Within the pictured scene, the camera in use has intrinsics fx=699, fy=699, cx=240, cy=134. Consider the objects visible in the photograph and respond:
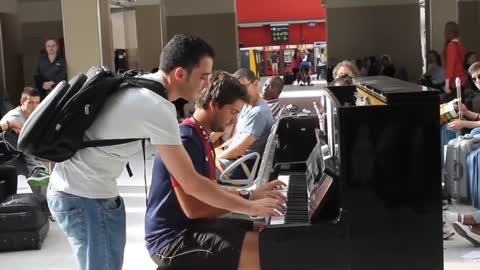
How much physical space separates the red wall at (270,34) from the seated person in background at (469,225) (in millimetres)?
22453

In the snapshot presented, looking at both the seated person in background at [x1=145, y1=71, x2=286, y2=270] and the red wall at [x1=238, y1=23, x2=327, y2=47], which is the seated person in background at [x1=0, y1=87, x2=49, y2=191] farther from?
the red wall at [x1=238, y1=23, x2=327, y2=47]

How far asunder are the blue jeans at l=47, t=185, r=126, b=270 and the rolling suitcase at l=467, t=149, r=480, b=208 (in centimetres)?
371

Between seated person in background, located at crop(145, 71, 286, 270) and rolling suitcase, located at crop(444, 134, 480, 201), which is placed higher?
seated person in background, located at crop(145, 71, 286, 270)

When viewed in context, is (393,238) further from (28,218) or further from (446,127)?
(446,127)

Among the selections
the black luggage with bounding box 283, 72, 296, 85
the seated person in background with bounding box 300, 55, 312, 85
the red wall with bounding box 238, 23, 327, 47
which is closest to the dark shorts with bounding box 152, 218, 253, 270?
the seated person in background with bounding box 300, 55, 312, 85

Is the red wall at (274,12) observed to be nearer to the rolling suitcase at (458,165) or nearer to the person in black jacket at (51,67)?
the person in black jacket at (51,67)

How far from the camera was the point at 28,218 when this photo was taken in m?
5.07

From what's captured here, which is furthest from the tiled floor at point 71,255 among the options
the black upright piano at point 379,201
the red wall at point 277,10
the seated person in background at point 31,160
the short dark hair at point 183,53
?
the red wall at point 277,10

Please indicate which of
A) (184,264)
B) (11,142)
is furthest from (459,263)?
(11,142)

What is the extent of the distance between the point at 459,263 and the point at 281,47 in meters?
24.0

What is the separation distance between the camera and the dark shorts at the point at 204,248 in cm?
250

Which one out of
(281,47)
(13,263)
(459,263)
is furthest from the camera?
(281,47)

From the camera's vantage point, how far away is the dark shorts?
2500mm

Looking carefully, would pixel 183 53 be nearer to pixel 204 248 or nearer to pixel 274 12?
pixel 204 248
